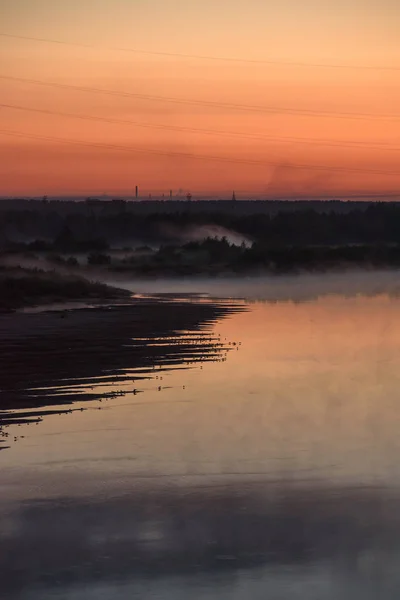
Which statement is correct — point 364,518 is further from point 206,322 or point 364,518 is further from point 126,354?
point 206,322

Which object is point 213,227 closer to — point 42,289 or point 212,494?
point 42,289

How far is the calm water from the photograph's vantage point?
10.4 metres

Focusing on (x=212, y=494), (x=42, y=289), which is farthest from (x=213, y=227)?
(x=212, y=494)

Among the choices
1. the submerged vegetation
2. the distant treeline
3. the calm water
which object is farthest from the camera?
the distant treeline

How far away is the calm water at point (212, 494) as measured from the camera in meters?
10.4

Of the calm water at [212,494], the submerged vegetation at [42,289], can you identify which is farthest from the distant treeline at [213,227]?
the calm water at [212,494]

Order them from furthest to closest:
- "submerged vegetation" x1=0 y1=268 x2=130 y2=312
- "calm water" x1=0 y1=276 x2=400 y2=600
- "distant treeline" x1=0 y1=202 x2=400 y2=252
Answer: "distant treeline" x1=0 y1=202 x2=400 y2=252 < "submerged vegetation" x1=0 y1=268 x2=130 y2=312 < "calm water" x1=0 y1=276 x2=400 y2=600

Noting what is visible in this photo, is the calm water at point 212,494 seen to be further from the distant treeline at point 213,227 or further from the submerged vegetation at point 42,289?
the distant treeline at point 213,227

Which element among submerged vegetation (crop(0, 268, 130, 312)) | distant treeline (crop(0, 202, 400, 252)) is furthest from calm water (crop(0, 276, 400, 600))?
distant treeline (crop(0, 202, 400, 252))

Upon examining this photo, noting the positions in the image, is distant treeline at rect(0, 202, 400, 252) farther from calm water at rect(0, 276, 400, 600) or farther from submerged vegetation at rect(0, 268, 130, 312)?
calm water at rect(0, 276, 400, 600)

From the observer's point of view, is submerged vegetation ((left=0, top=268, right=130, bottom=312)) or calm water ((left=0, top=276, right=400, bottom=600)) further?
submerged vegetation ((left=0, top=268, right=130, bottom=312))

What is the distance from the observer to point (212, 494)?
1338 centimetres

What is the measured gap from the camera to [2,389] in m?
21.8

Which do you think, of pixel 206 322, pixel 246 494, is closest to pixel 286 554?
pixel 246 494
